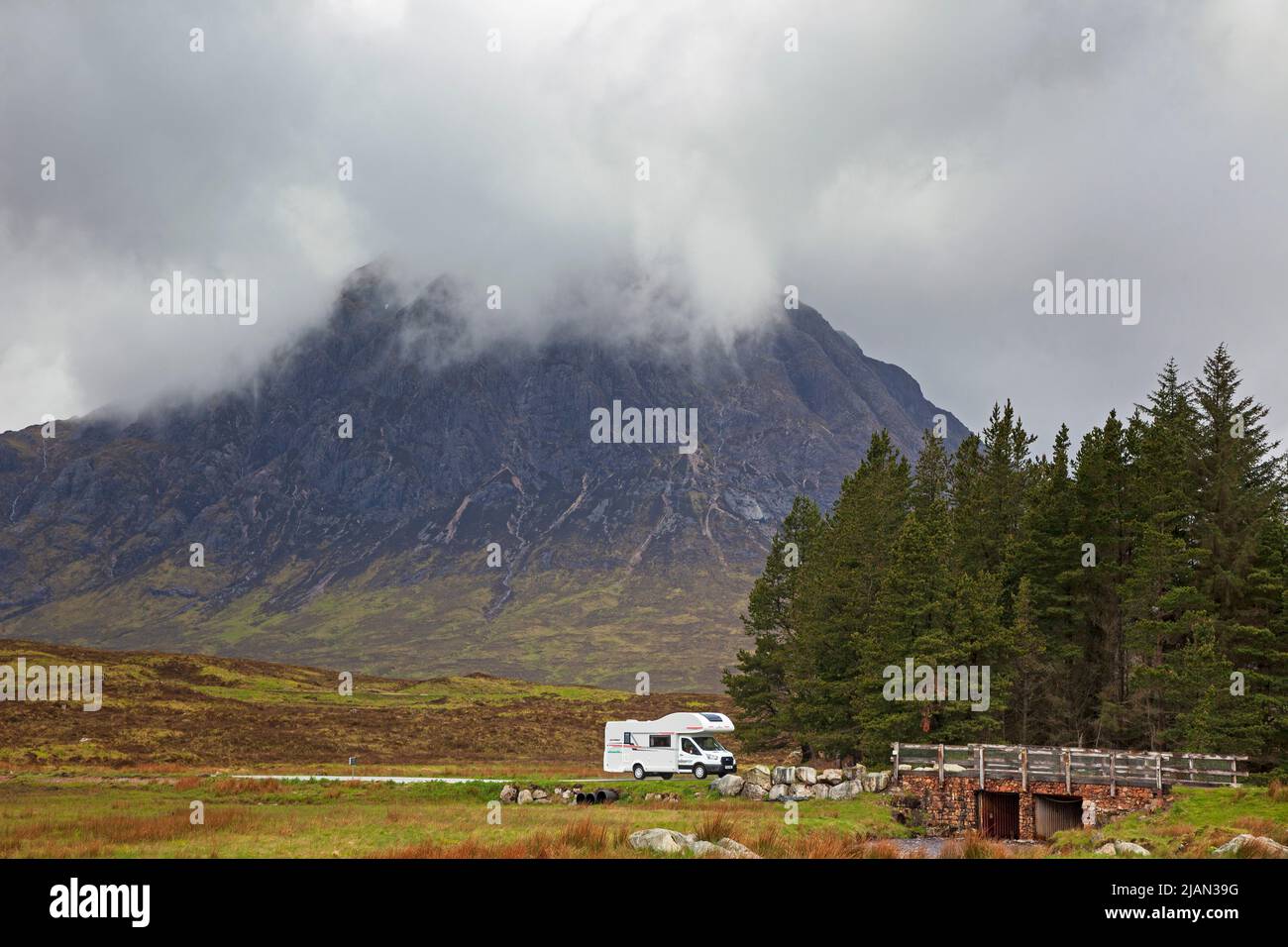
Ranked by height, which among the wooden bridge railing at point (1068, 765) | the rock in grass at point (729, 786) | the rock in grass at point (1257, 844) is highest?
the rock in grass at point (1257, 844)

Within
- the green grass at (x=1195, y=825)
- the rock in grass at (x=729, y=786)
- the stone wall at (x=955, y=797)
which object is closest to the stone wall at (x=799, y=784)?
the rock in grass at (x=729, y=786)

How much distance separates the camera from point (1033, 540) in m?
59.1

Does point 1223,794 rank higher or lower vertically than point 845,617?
lower

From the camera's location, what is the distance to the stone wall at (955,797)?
4338 centimetres

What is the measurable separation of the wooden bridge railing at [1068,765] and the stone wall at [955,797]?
0.23 m

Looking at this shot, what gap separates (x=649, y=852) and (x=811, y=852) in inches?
157

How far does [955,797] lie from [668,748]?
16750 mm

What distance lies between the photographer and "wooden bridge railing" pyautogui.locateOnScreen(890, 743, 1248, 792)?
40.6 m

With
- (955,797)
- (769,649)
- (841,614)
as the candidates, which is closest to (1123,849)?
(955,797)

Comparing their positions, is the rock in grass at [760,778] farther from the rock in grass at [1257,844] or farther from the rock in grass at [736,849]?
the rock in grass at [1257,844]

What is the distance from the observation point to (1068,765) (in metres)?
43.1

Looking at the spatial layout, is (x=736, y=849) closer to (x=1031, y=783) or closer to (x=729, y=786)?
(x=729, y=786)
